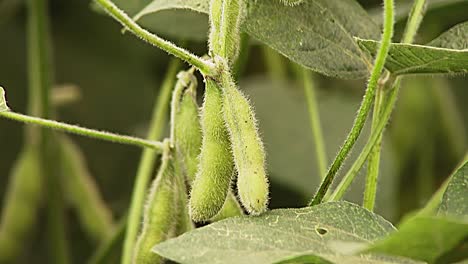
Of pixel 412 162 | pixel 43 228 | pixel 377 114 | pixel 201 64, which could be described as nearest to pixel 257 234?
pixel 201 64

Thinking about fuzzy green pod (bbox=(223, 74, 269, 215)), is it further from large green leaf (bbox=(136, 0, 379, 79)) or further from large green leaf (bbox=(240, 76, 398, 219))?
large green leaf (bbox=(240, 76, 398, 219))

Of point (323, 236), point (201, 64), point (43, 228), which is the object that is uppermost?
point (201, 64)

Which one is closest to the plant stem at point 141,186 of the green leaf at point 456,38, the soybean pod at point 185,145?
the soybean pod at point 185,145

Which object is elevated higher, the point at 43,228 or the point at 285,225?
the point at 285,225

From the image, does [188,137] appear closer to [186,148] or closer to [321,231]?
[186,148]

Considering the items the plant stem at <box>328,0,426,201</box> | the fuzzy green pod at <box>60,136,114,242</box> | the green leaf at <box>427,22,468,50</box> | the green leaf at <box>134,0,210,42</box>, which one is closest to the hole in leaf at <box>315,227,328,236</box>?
the plant stem at <box>328,0,426,201</box>

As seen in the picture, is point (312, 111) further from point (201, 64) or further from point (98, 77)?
point (98, 77)

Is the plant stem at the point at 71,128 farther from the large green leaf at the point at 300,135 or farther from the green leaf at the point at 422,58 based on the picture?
the large green leaf at the point at 300,135
